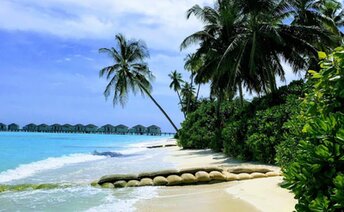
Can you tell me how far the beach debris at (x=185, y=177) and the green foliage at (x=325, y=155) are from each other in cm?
857

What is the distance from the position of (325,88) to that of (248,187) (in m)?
6.95

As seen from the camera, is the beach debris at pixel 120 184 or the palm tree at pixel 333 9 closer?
the beach debris at pixel 120 184

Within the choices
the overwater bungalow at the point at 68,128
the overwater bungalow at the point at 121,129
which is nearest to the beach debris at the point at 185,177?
the overwater bungalow at the point at 121,129

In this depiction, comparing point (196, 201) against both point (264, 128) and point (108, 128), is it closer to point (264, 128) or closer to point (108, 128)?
point (264, 128)

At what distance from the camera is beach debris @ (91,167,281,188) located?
1152cm

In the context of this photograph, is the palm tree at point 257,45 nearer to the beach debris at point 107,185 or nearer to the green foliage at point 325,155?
the beach debris at point 107,185

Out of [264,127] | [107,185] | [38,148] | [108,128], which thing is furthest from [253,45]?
[108,128]

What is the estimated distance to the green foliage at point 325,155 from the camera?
2.64m

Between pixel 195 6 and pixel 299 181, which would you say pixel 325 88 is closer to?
pixel 299 181

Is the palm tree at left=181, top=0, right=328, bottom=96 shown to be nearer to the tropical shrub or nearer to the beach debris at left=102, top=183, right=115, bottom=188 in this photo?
the tropical shrub

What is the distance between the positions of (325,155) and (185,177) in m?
9.05

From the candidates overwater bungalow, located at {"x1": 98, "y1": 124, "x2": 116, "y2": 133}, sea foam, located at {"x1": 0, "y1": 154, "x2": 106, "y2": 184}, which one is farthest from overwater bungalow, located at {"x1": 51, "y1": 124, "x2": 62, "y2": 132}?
sea foam, located at {"x1": 0, "y1": 154, "x2": 106, "y2": 184}

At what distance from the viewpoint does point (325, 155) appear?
2672mm

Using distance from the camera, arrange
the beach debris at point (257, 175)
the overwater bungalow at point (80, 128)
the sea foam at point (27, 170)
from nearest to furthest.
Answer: the beach debris at point (257, 175) < the sea foam at point (27, 170) < the overwater bungalow at point (80, 128)
